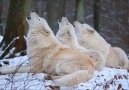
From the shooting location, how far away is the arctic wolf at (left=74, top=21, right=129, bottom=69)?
9.26 metres

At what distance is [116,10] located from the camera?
33.1 metres

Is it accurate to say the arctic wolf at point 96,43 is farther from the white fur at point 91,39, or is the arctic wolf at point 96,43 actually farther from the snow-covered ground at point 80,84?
the snow-covered ground at point 80,84

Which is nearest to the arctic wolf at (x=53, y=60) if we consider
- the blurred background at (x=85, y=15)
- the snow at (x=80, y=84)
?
the snow at (x=80, y=84)

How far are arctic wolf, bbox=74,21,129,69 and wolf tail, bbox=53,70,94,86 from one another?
105 inches

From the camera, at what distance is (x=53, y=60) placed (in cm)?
720

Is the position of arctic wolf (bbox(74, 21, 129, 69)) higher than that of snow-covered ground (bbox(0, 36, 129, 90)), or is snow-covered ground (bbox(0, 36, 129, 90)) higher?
arctic wolf (bbox(74, 21, 129, 69))

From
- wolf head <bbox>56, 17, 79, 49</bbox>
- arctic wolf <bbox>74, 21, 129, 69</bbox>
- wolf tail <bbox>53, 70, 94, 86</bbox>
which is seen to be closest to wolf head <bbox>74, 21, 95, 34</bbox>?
arctic wolf <bbox>74, 21, 129, 69</bbox>

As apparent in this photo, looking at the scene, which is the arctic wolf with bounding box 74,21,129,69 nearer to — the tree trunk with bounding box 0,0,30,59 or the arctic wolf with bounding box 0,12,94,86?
the tree trunk with bounding box 0,0,30,59

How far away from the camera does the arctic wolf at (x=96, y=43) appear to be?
364 inches

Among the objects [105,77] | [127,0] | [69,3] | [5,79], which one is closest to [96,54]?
[105,77]

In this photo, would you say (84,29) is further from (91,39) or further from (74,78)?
(74,78)

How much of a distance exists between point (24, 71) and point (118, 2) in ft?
88.9

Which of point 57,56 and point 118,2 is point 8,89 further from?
point 118,2

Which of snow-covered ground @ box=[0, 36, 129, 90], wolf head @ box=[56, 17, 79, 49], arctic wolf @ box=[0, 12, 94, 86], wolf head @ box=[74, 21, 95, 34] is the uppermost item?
wolf head @ box=[74, 21, 95, 34]
